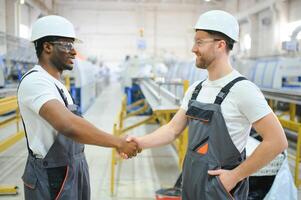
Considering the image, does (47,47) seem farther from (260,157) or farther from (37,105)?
(260,157)

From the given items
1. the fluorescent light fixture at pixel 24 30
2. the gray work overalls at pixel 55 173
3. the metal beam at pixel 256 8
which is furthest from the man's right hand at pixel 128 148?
the fluorescent light fixture at pixel 24 30

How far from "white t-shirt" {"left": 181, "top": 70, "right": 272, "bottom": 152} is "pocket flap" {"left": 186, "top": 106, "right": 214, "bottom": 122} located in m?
0.06

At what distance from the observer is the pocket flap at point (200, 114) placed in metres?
1.43

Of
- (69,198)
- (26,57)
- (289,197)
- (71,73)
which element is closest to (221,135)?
(69,198)

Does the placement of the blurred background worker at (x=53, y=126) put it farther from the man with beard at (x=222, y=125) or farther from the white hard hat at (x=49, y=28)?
the man with beard at (x=222, y=125)

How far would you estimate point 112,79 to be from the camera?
23312 millimetres

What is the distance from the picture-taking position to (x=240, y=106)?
139cm

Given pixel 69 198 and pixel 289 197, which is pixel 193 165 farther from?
pixel 289 197

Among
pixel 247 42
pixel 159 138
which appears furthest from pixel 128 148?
pixel 247 42

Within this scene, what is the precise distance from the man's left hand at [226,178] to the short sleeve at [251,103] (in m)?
0.24

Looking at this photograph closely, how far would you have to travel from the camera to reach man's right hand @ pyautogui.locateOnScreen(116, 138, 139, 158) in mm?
1806

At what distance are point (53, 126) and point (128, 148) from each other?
56 cm

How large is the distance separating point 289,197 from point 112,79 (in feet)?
69.7

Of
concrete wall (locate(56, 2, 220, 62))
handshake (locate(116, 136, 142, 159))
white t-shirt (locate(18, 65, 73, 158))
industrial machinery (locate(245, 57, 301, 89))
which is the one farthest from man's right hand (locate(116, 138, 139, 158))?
concrete wall (locate(56, 2, 220, 62))
